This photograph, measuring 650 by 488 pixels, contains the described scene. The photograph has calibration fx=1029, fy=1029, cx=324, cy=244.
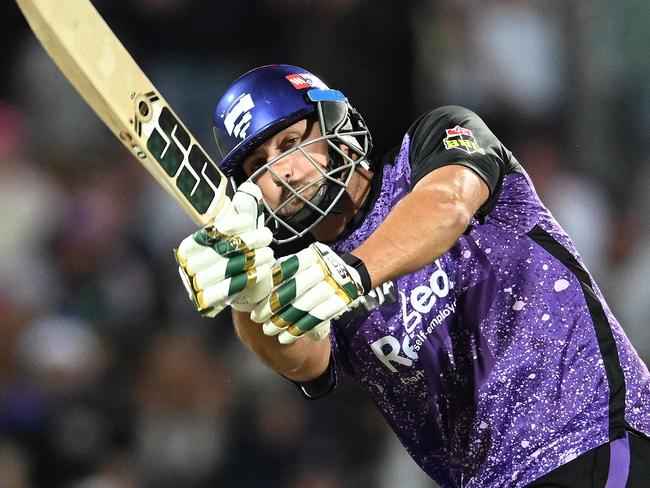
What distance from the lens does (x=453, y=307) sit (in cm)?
354

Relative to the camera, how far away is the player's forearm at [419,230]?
2.88 metres

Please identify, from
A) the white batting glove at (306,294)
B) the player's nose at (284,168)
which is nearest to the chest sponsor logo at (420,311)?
the player's nose at (284,168)

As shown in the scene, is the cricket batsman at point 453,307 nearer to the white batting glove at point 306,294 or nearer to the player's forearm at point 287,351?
the player's forearm at point 287,351

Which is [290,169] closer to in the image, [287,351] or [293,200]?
[293,200]

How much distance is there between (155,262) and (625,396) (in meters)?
3.73

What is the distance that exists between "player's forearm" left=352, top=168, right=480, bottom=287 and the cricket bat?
0.47 metres

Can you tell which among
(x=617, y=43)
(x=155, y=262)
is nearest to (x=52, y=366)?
(x=155, y=262)

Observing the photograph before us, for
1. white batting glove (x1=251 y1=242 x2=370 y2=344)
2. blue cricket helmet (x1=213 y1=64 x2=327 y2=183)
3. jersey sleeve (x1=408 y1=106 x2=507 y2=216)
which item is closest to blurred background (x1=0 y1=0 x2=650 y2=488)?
blue cricket helmet (x1=213 y1=64 x2=327 y2=183)

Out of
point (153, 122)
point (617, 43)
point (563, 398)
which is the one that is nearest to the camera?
point (153, 122)

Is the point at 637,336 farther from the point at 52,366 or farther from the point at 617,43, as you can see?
the point at 52,366

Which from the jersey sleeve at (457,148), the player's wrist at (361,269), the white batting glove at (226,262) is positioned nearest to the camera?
the white batting glove at (226,262)

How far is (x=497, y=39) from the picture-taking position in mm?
7586

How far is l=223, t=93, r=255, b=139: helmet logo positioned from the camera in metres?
3.73

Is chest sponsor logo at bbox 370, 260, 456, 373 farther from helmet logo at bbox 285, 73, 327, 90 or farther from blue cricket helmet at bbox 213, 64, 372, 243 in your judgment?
helmet logo at bbox 285, 73, 327, 90
